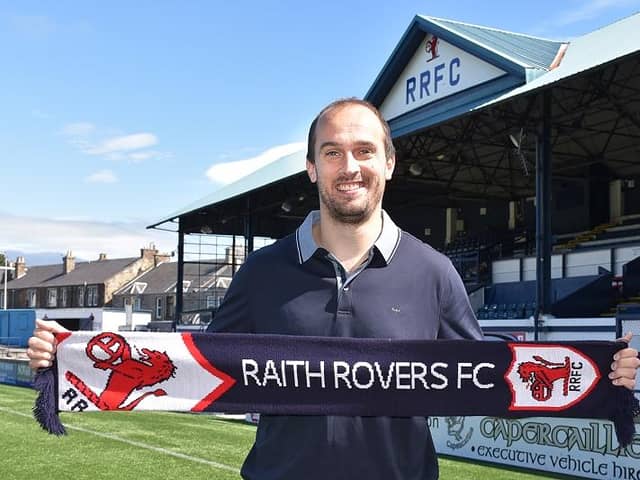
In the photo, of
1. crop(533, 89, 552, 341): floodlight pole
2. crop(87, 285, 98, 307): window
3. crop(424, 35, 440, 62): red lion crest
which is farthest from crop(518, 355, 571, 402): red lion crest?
crop(87, 285, 98, 307): window

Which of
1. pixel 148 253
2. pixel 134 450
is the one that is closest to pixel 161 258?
pixel 148 253

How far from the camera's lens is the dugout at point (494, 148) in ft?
56.4

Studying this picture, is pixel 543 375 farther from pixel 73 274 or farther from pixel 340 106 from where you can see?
pixel 73 274

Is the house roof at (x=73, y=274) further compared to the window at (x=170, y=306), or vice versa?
the house roof at (x=73, y=274)

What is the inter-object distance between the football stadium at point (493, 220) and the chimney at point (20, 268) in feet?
146

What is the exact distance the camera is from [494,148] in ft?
84.9

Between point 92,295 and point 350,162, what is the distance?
70041mm

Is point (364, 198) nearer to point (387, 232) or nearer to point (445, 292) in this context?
point (387, 232)

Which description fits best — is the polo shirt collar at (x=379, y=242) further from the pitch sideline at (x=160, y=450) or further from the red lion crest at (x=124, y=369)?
the pitch sideline at (x=160, y=450)

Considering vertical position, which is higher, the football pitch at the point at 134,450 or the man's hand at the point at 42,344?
the man's hand at the point at 42,344

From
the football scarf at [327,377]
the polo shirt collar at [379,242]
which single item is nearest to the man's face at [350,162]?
the polo shirt collar at [379,242]

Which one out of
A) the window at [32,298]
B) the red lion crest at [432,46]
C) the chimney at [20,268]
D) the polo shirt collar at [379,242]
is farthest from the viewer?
the chimney at [20,268]

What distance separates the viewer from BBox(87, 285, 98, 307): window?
6907 centimetres

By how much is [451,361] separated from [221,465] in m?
8.23
